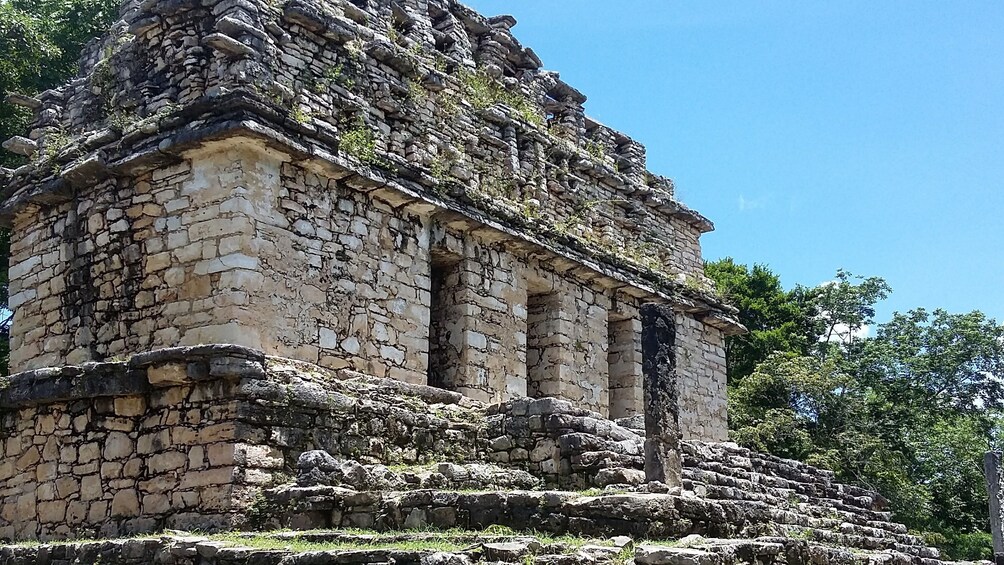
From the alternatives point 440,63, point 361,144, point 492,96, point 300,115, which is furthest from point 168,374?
point 492,96

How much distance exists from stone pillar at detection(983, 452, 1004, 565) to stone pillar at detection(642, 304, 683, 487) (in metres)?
9.29

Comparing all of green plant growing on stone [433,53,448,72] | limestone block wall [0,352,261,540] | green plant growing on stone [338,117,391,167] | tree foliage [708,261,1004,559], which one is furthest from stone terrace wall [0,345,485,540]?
tree foliage [708,261,1004,559]

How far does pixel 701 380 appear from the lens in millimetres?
17391

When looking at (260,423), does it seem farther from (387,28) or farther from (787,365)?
(787,365)

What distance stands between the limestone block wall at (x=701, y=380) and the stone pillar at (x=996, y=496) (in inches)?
171

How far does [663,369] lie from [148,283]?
5.55m

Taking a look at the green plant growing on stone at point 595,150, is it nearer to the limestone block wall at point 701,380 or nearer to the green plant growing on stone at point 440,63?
the limestone block wall at point 701,380

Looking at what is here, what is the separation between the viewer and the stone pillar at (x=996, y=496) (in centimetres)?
1642

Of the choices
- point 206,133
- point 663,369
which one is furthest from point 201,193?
point 663,369

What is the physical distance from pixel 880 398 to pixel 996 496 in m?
10.3

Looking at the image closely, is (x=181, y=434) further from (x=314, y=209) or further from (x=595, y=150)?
(x=595, y=150)

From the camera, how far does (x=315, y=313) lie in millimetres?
10914

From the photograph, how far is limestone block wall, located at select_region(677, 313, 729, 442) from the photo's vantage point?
16844 millimetres

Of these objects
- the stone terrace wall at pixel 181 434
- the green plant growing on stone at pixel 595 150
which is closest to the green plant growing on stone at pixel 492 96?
the green plant growing on stone at pixel 595 150
